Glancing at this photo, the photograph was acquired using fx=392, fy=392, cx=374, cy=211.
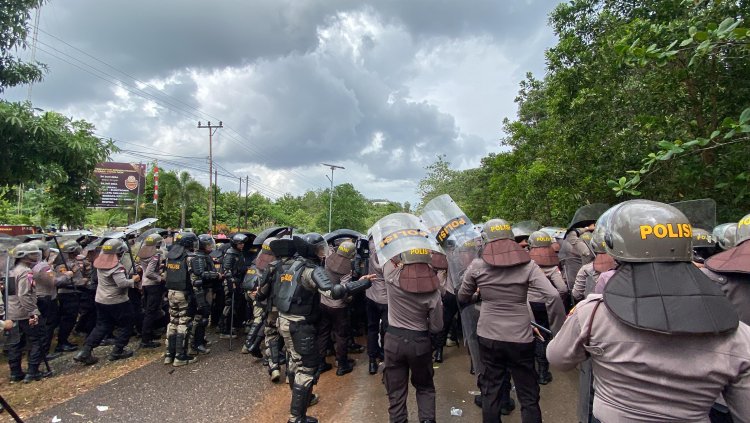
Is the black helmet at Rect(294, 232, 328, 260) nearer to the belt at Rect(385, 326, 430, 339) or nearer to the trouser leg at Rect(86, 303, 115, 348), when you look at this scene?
the belt at Rect(385, 326, 430, 339)

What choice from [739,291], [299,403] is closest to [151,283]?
[299,403]

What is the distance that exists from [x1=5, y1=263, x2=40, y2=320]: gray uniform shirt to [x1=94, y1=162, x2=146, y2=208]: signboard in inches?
1462

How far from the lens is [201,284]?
6.69 m

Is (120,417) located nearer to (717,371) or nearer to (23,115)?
(23,115)

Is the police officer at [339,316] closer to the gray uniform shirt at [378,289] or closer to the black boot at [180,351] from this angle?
the gray uniform shirt at [378,289]

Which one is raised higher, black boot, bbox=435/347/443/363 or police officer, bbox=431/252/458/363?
police officer, bbox=431/252/458/363

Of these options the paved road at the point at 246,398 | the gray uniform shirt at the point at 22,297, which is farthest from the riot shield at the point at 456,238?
the gray uniform shirt at the point at 22,297

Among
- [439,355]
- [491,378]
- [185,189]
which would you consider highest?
[185,189]

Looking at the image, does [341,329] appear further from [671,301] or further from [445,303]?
[671,301]

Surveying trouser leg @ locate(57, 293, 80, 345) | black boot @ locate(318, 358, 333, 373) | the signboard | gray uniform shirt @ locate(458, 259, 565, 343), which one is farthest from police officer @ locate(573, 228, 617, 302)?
the signboard

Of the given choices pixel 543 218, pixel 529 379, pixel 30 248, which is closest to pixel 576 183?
pixel 543 218

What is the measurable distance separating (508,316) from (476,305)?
669 mm

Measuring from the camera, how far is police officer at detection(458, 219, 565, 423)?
3613 millimetres

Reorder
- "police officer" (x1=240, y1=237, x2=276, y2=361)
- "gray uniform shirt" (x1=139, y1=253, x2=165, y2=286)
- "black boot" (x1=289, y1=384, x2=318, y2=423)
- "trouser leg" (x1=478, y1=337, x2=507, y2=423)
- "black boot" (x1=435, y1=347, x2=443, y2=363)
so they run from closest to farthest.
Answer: "trouser leg" (x1=478, y1=337, x2=507, y2=423)
"black boot" (x1=289, y1=384, x2=318, y2=423)
"black boot" (x1=435, y1=347, x2=443, y2=363)
"police officer" (x1=240, y1=237, x2=276, y2=361)
"gray uniform shirt" (x1=139, y1=253, x2=165, y2=286)
